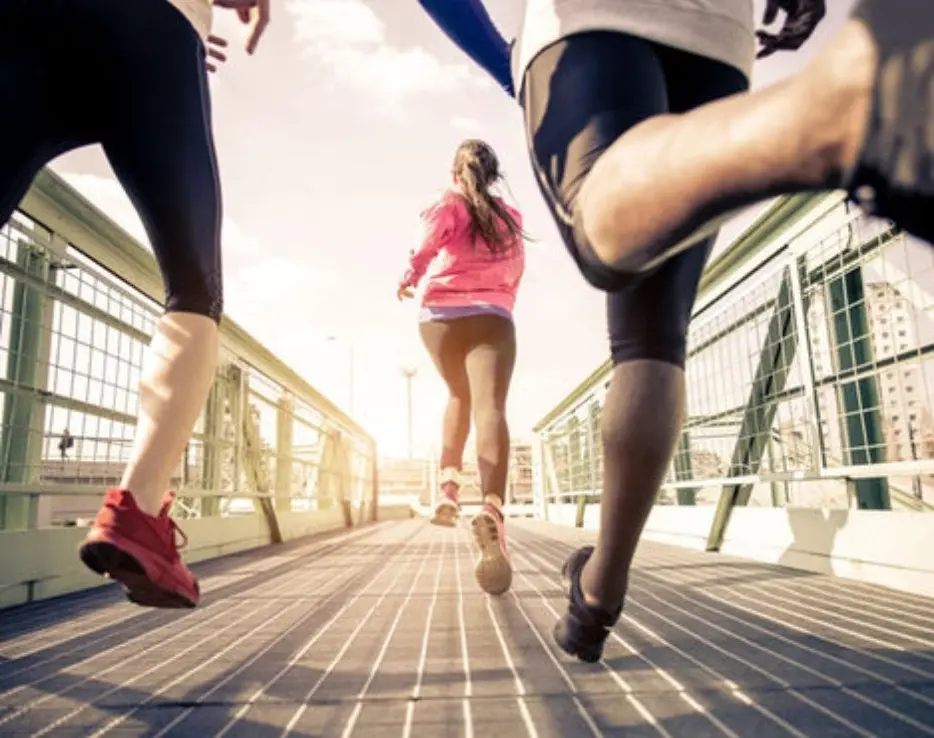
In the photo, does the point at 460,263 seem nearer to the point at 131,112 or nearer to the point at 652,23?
the point at 131,112

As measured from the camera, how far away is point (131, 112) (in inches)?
49.1

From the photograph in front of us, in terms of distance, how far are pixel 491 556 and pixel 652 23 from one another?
163cm

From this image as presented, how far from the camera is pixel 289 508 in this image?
20.8 feet

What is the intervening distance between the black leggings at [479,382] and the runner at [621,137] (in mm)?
1154

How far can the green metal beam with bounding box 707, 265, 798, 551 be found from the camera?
9.60ft

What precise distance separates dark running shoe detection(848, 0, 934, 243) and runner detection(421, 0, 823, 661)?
0.57ft

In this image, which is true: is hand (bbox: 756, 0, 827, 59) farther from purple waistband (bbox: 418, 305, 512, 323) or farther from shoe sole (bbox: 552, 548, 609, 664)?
purple waistband (bbox: 418, 305, 512, 323)

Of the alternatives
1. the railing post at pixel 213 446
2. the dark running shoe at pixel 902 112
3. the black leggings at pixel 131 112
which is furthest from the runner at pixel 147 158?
the railing post at pixel 213 446

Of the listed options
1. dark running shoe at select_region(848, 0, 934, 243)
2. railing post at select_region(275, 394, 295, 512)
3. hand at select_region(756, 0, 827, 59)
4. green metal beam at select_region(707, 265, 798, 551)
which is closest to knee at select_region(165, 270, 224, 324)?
hand at select_region(756, 0, 827, 59)

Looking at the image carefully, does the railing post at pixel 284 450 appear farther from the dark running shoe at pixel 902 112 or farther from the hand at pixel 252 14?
the dark running shoe at pixel 902 112

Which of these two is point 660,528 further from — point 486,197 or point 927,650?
point 927,650

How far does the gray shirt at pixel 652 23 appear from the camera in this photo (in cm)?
93

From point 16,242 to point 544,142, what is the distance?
2157 mm

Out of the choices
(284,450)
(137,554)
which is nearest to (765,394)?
(137,554)
